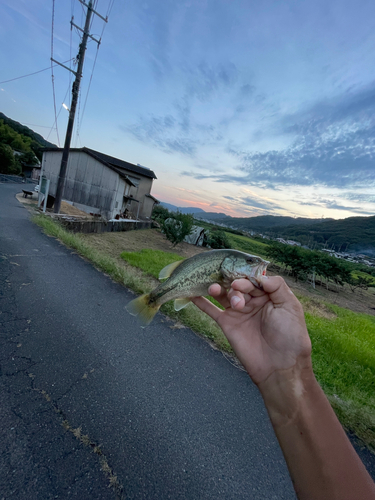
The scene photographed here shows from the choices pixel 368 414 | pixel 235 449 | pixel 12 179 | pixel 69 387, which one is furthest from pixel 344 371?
pixel 12 179

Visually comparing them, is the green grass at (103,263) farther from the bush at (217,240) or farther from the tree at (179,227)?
the bush at (217,240)

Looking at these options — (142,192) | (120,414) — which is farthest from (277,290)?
(142,192)

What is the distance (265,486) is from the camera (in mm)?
2498

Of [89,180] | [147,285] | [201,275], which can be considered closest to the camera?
[201,275]

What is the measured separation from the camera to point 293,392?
1.86 m

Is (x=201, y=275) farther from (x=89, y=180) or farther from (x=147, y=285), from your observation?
(x=89, y=180)

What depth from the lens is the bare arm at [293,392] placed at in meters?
1.44

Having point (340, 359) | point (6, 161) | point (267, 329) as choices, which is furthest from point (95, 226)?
point (6, 161)

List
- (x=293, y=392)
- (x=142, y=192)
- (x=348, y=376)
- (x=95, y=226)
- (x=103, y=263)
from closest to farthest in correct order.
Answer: (x=293, y=392)
(x=348, y=376)
(x=103, y=263)
(x=95, y=226)
(x=142, y=192)

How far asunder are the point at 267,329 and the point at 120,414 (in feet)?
7.41

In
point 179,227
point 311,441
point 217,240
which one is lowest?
point 217,240

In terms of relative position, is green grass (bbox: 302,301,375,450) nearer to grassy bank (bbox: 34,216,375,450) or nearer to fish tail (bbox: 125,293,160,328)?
grassy bank (bbox: 34,216,375,450)

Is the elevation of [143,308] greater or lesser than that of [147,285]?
greater

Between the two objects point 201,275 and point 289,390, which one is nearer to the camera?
point 289,390
